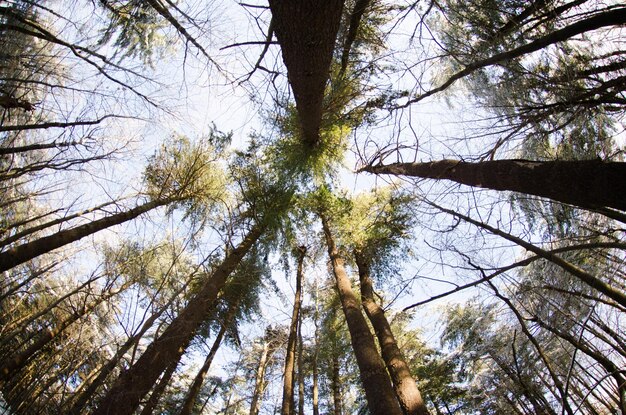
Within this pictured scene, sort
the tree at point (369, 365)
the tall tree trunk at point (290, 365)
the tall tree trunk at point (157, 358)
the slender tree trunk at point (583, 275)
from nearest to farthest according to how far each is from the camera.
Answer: the slender tree trunk at point (583, 275), the tall tree trunk at point (157, 358), the tree at point (369, 365), the tall tree trunk at point (290, 365)

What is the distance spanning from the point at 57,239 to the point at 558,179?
5363mm

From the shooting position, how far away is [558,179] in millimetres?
2139

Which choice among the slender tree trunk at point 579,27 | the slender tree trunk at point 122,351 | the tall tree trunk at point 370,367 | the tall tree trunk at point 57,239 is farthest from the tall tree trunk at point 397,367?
the tall tree trunk at point 57,239

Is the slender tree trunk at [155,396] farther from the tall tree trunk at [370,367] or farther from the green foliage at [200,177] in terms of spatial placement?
the green foliage at [200,177]

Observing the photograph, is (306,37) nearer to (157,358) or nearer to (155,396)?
(157,358)

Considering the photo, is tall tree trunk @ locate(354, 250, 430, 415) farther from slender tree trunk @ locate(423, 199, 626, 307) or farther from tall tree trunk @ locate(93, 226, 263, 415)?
tall tree trunk @ locate(93, 226, 263, 415)

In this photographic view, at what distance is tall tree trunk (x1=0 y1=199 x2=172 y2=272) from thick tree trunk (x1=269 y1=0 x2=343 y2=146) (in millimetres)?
3574

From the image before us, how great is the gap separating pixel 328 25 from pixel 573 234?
324 centimetres

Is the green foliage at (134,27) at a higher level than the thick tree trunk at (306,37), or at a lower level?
higher

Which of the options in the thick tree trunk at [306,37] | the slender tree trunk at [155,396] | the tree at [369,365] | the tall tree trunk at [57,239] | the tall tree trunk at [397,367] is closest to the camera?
the thick tree trunk at [306,37]

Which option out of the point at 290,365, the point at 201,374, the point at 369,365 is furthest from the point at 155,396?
the point at 201,374

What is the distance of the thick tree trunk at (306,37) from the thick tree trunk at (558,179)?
1.66 meters

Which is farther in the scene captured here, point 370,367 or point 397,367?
point 397,367

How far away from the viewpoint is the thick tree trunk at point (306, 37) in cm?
229
